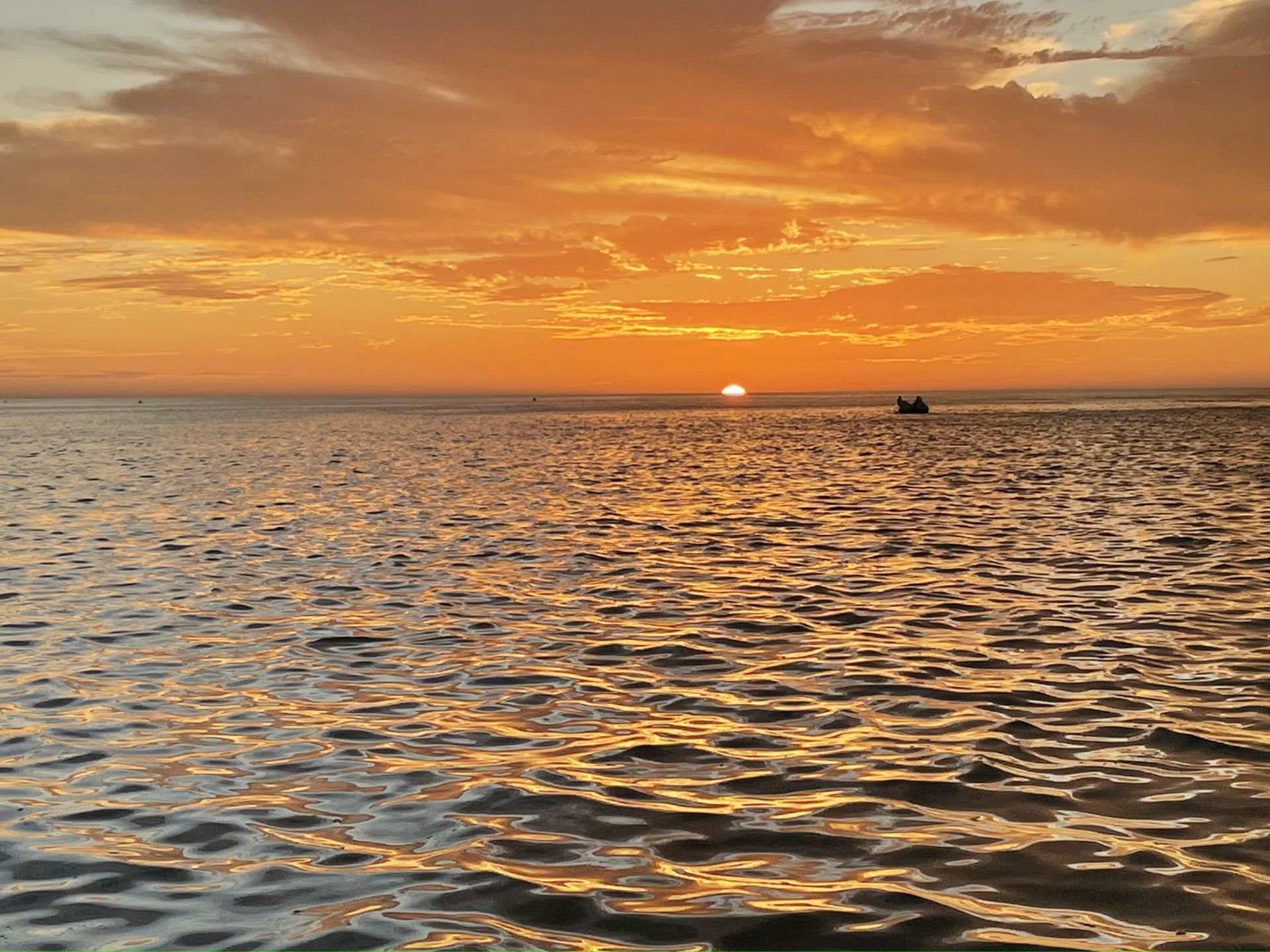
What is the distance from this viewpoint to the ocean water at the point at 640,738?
23.4 feet

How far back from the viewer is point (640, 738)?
11.1 m

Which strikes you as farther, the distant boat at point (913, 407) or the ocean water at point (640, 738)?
the distant boat at point (913, 407)

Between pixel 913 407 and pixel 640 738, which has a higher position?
pixel 913 407

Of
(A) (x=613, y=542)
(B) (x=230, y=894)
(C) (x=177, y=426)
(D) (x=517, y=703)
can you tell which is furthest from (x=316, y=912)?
(C) (x=177, y=426)

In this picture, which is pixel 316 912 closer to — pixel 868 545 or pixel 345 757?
pixel 345 757

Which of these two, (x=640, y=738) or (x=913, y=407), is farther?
(x=913, y=407)

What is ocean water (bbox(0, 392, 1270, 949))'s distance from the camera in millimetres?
7137

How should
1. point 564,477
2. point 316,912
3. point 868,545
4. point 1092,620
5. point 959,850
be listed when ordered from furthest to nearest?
point 564,477 < point 868,545 < point 1092,620 < point 959,850 < point 316,912

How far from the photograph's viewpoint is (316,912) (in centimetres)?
705

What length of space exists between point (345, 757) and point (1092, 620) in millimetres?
11497

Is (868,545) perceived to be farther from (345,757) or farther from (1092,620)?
(345,757)

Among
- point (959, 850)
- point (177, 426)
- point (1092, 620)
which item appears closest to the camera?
point (959, 850)

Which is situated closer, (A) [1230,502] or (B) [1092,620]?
(B) [1092,620]

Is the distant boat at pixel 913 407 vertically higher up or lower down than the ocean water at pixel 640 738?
higher up
